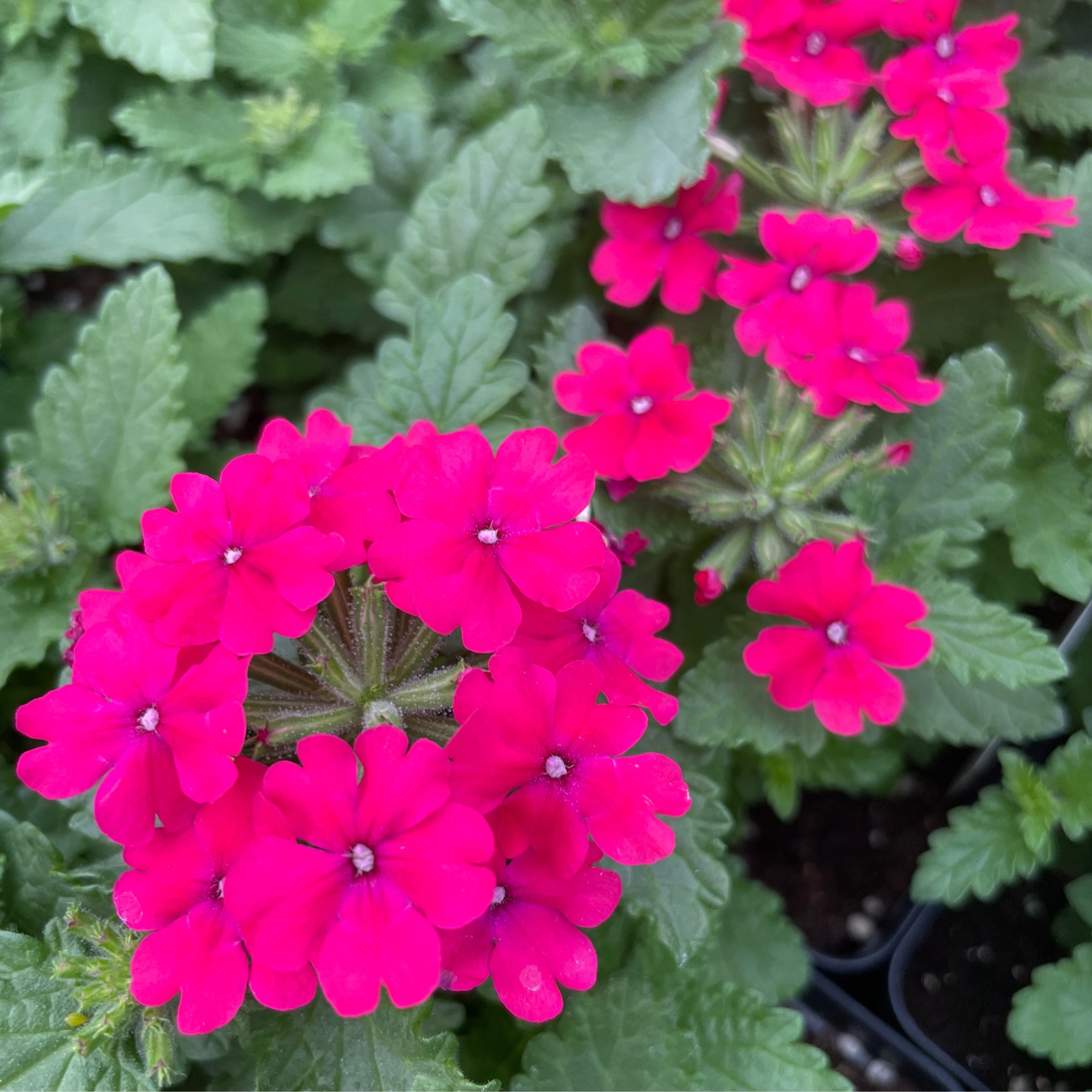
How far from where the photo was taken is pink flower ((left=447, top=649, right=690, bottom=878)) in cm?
79

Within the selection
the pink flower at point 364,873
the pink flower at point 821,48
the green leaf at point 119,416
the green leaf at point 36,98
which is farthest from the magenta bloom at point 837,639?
the green leaf at point 36,98

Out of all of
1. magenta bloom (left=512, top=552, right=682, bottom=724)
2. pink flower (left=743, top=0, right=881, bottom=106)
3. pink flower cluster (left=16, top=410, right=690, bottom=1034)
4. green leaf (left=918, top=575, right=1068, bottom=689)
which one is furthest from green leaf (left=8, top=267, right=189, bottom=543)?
green leaf (left=918, top=575, right=1068, bottom=689)

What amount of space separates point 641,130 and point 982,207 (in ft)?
1.67

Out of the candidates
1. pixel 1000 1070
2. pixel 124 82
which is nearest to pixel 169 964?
pixel 1000 1070

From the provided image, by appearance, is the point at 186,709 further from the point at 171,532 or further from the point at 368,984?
the point at 368,984

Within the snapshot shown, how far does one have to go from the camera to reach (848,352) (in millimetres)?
1264

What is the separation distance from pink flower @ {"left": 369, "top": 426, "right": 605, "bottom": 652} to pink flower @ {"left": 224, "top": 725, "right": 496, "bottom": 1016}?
0.13 meters

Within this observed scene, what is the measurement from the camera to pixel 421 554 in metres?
0.84

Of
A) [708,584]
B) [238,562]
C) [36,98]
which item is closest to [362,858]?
[238,562]

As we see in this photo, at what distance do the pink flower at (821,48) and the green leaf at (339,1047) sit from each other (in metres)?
1.32

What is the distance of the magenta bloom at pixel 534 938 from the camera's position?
0.81 meters

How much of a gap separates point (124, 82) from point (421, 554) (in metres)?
1.51

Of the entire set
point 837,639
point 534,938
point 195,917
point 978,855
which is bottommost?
point 978,855

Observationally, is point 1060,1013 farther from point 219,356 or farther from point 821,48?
point 219,356
